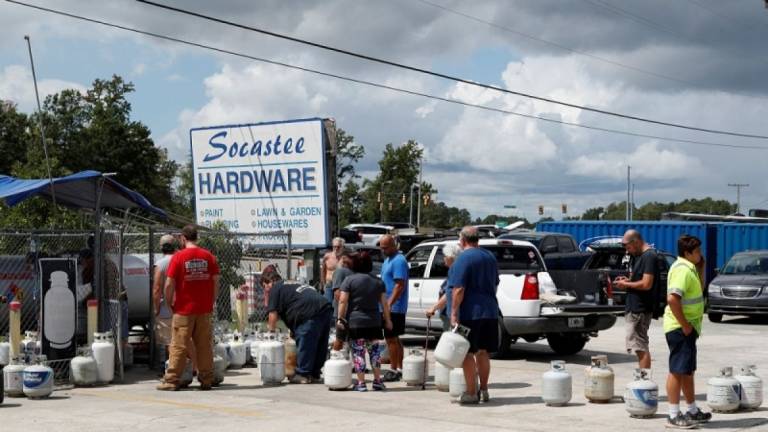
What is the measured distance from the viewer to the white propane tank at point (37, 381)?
11453 mm

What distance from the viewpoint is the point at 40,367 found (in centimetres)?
1148

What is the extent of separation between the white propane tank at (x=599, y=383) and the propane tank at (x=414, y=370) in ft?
7.20

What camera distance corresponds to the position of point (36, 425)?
9.71 meters

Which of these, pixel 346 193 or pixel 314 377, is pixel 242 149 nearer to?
pixel 314 377

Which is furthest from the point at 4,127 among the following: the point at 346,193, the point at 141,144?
the point at 346,193

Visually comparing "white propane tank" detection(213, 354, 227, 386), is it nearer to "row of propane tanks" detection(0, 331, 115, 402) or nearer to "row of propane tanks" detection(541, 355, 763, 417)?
"row of propane tanks" detection(0, 331, 115, 402)

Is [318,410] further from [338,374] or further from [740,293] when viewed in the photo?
[740,293]

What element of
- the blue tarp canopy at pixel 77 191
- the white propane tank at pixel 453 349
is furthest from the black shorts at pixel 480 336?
the blue tarp canopy at pixel 77 191

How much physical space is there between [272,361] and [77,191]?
398 centimetres

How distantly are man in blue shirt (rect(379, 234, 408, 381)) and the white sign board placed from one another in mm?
5943

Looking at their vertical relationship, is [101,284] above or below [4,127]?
below

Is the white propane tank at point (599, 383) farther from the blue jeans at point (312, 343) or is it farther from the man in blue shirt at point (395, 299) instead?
the blue jeans at point (312, 343)

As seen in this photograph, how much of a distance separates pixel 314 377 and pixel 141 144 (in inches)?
2087

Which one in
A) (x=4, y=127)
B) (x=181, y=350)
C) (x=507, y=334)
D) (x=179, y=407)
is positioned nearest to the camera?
(x=179, y=407)
